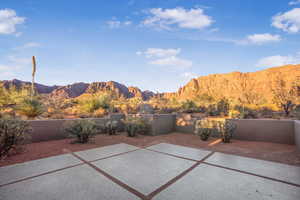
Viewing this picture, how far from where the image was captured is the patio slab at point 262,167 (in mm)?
2637

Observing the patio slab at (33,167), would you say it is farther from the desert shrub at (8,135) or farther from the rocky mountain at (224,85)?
the rocky mountain at (224,85)

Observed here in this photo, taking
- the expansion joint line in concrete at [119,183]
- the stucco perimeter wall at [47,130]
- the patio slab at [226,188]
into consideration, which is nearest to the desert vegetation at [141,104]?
the stucco perimeter wall at [47,130]

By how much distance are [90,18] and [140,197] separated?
10836 mm

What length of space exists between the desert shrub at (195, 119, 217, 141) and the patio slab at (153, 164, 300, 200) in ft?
12.2

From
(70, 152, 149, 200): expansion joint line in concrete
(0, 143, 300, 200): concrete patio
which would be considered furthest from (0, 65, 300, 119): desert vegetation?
(70, 152, 149, 200): expansion joint line in concrete

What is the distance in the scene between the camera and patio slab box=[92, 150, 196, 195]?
7.82 feet

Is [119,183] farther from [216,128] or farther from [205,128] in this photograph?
[216,128]

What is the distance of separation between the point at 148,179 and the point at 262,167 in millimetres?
2535

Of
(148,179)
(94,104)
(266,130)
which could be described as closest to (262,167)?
(148,179)

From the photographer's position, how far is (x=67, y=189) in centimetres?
214

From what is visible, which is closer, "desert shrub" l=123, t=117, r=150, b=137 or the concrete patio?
the concrete patio

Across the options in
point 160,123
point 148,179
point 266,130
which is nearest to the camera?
point 148,179

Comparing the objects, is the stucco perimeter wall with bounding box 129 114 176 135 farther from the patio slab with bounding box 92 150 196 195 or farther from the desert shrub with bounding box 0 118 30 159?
the desert shrub with bounding box 0 118 30 159

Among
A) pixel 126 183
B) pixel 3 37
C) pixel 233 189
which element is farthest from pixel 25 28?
pixel 233 189
